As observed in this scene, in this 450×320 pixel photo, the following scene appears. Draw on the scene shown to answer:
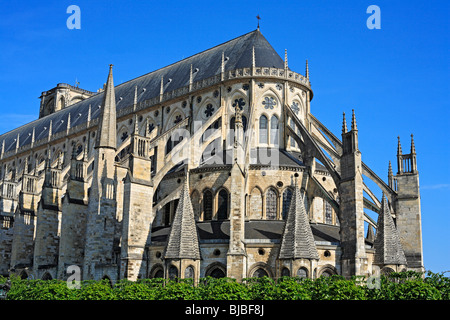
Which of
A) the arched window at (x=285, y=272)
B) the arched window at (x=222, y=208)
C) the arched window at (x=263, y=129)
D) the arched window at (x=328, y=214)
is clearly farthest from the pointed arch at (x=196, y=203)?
the arched window at (x=285, y=272)

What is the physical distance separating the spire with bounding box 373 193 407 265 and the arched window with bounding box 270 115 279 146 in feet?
38.9

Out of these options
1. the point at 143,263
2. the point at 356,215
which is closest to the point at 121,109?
the point at 143,263

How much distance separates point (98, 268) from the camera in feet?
132

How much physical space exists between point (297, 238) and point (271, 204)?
24.2 feet

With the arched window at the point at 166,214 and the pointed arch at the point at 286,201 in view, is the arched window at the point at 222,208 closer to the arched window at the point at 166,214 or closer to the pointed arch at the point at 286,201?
the pointed arch at the point at 286,201

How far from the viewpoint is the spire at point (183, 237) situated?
36.7 metres

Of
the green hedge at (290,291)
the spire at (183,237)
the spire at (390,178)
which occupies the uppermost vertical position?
the spire at (390,178)

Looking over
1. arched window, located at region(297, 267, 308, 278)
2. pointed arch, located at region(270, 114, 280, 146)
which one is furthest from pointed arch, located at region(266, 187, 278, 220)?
arched window, located at region(297, 267, 308, 278)

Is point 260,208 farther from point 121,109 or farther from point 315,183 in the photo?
point 121,109

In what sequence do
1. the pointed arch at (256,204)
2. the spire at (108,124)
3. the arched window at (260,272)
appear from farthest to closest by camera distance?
the spire at (108,124), the pointed arch at (256,204), the arched window at (260,272)

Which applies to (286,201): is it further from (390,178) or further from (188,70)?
(188,70)

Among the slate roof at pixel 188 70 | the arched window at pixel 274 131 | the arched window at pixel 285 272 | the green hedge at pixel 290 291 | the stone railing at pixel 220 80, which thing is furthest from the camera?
the slate roof at pixel 188 70

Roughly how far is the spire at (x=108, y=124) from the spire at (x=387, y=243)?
Result: 64.8 ft

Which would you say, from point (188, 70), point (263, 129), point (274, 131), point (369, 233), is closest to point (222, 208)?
point (263, 129)
